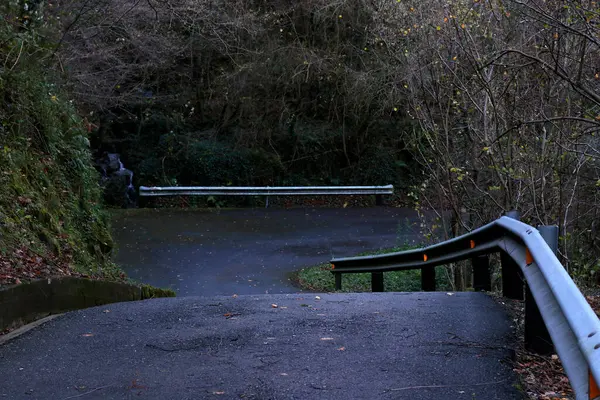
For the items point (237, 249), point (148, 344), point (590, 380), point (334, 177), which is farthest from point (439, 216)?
point (334, 177)

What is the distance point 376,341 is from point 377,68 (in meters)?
22.7

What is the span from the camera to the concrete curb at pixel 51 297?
632 centimetres

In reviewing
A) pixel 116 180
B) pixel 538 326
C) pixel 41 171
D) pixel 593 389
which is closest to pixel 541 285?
pixel 538 326

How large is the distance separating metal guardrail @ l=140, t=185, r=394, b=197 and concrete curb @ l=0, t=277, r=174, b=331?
18563 mm

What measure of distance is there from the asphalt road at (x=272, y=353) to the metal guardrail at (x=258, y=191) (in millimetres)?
20761

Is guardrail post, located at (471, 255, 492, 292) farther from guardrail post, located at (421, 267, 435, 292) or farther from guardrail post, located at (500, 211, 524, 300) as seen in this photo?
guardrail post, located at (421, 267, 435, 292)

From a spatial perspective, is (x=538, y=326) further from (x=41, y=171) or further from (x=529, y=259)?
(x=41, y=171)

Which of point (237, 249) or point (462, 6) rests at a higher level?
point (462, 6)

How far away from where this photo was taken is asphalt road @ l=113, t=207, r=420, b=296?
16578 mm

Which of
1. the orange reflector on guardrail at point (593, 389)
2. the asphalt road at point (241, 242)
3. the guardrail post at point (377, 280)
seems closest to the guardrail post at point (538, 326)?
the orange reflector on guardrail at point (593, 389)

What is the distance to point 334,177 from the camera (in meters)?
32.5

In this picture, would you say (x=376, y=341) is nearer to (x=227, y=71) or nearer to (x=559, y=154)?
(x=559, y=154)

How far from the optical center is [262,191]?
2866cm

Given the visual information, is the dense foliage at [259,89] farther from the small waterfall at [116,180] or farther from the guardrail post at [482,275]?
the guardrail post at [482,275]
